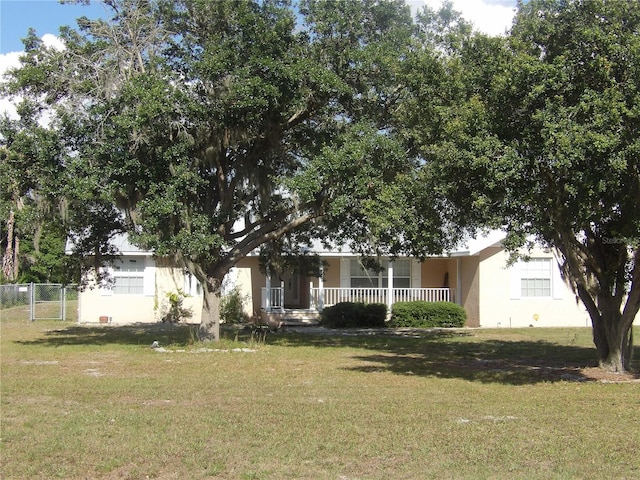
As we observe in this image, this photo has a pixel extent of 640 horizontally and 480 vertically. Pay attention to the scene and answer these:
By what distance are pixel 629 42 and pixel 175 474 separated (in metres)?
8.79

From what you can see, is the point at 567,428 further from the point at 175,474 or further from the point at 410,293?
the point at 410,293

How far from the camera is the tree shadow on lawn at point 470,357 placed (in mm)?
12828

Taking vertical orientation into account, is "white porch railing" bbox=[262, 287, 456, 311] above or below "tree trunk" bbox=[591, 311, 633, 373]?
above

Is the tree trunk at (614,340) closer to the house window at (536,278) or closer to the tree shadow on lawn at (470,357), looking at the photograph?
the tree shadow on lawn at (470,357)

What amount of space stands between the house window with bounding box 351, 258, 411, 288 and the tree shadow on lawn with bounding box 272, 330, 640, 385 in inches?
209

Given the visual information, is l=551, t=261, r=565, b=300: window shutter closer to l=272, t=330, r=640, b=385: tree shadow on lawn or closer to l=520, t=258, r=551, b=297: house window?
l=520, t=258, r=551, b=297: house window

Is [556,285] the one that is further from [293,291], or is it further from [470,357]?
[293,291]

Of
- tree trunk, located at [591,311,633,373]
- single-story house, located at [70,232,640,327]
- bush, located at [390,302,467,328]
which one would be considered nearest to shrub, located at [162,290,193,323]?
single-story house, located at [70,232,640,327]

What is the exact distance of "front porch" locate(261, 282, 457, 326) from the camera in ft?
87.2

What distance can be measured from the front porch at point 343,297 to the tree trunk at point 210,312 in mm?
8594

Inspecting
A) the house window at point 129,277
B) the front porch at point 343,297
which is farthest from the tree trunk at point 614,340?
the house window at point 129,277

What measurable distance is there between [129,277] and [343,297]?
866 centimetres

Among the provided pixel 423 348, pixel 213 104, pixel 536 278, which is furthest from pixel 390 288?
pixel 213 104

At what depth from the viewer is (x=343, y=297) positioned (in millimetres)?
27250
